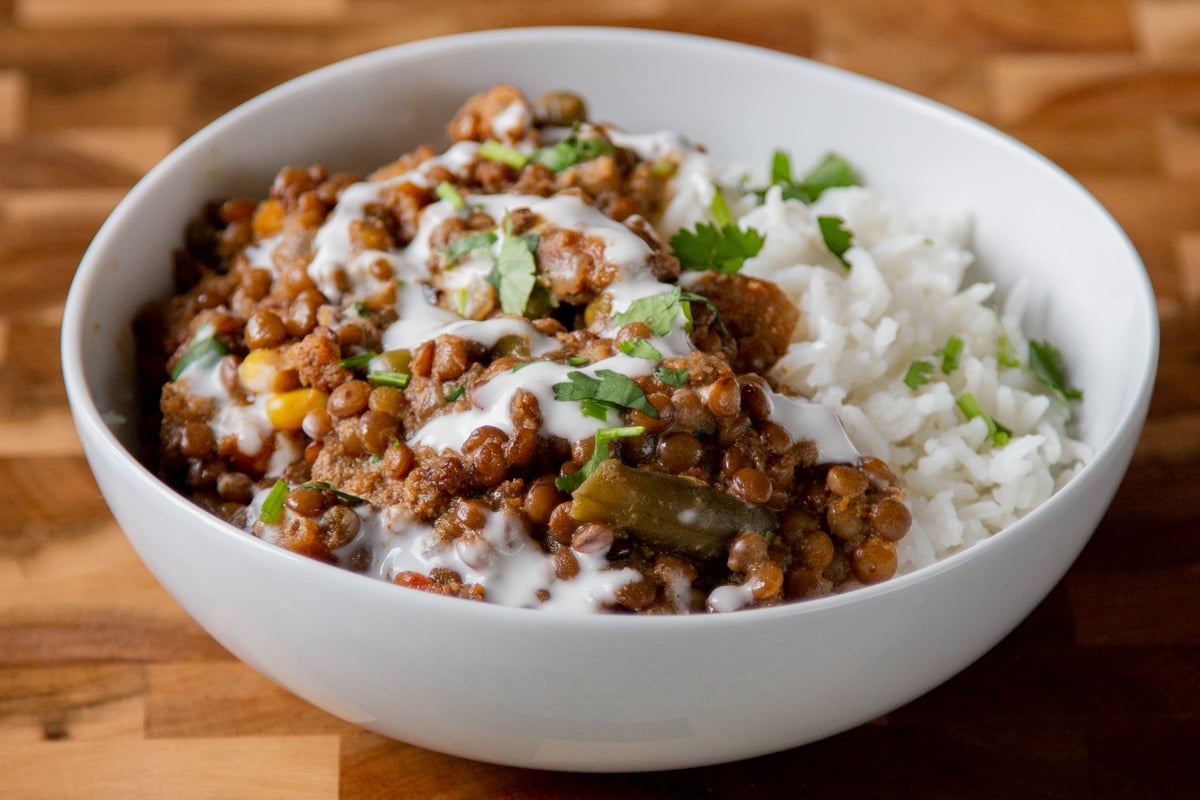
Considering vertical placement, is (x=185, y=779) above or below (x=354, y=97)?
below

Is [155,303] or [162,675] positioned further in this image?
[155,303]

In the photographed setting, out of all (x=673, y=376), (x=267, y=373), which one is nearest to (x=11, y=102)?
(x=267, y=373)

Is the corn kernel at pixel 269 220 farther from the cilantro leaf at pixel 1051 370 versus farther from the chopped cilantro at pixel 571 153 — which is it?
the cilantro leaf at pixel 1051 370

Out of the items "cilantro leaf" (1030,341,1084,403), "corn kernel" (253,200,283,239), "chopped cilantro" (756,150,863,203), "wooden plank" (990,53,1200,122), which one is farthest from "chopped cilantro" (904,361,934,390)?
"wooden plank" (990,53,1200,122)

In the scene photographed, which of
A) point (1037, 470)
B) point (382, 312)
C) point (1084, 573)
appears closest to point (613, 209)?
point (382, 312)

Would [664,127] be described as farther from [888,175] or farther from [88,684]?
[88,684]

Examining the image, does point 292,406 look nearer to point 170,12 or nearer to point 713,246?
point 713,246

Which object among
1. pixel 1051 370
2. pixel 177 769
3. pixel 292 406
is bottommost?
pixel 177 769

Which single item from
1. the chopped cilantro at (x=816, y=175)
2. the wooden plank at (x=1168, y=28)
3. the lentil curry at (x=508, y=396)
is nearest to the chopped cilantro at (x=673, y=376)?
the lentil curry at (x=508, y=396)
